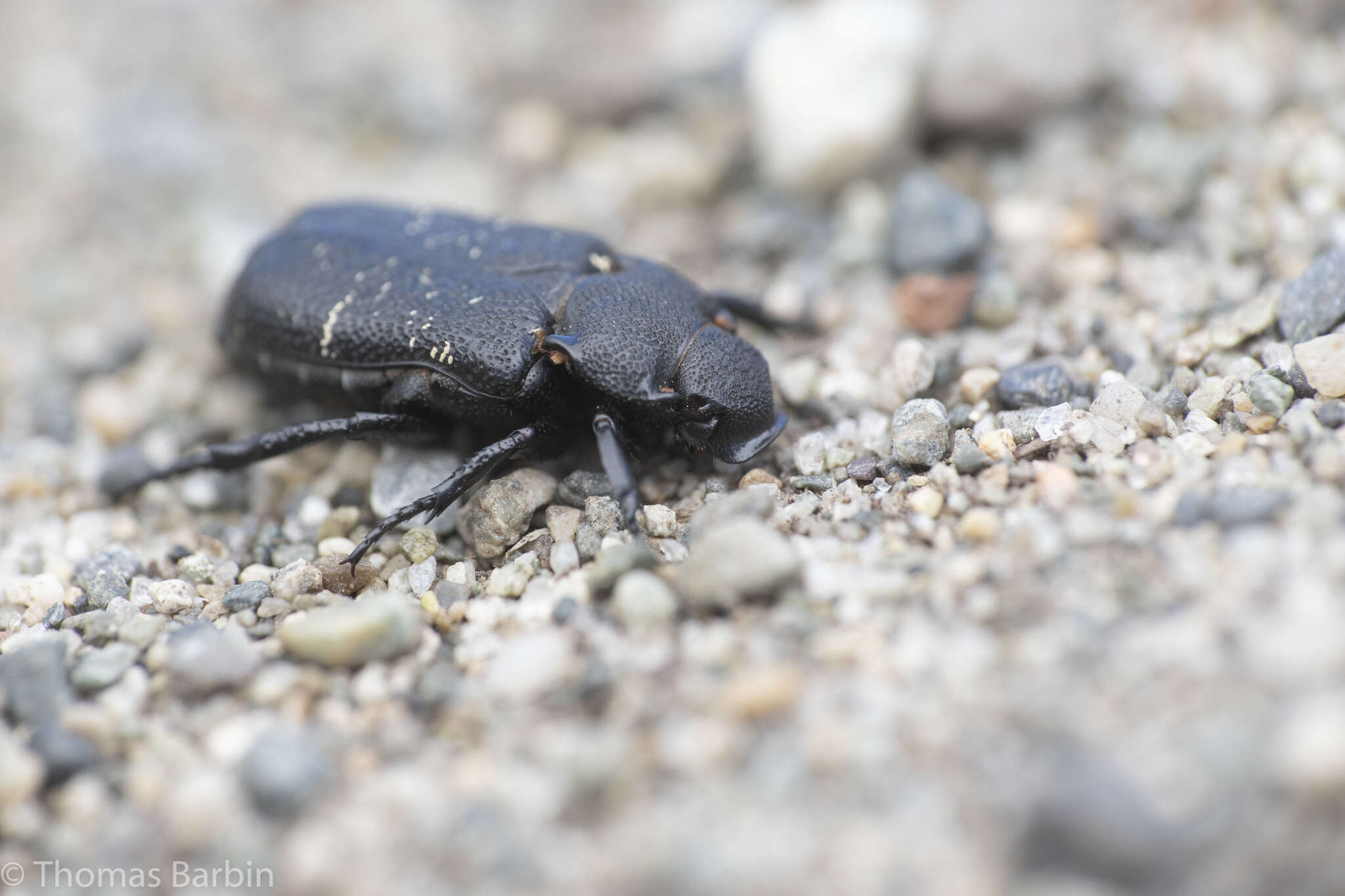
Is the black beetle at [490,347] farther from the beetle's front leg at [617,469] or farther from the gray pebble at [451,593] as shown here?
the gray pebble at [451,593]

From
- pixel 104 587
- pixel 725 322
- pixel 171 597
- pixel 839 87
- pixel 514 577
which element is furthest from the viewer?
pixel 839 87

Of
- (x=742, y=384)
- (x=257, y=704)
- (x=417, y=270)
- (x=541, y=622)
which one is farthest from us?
(x=417, y=270)

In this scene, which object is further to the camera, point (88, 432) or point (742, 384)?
point (88, 432)

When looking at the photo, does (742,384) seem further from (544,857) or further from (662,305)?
(544,857)

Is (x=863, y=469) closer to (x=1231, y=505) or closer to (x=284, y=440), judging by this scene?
(x=1231, y=505)

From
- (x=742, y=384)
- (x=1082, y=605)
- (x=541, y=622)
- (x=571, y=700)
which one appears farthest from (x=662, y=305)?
(x=1082, y=605)

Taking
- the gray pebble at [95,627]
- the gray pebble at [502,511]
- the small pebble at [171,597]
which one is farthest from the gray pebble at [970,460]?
the gray pebble at [95,627]

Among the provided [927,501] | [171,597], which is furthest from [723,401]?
[171,597]
